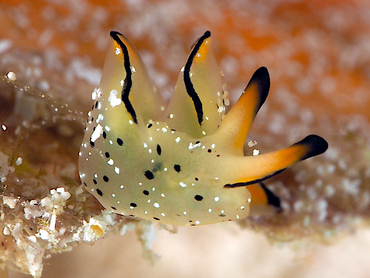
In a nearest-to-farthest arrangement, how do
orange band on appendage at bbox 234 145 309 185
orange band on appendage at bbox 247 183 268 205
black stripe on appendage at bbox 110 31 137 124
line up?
orange band on appendage at bbox 234 145 309 185, black stripe on appendage at bbox 110 31 137 124, orange band on appendage at bbox 247 183 268 205

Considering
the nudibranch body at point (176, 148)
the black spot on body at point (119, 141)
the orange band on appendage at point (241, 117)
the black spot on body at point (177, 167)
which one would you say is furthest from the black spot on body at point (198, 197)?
the black spot on body at point (119, 141)

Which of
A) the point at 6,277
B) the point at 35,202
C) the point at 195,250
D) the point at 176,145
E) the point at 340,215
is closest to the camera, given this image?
the point at 176,145

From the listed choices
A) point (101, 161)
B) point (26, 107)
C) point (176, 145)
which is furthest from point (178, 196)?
point (26, 107)

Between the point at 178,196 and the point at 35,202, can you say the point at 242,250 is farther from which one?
the point at 35,202

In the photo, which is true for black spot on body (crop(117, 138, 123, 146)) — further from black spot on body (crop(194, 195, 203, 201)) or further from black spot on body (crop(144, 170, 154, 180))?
black spot on body (crop(194, 195, 203, 201))

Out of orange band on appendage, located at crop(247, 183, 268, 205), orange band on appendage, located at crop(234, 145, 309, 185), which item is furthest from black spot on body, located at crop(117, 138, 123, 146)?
orange band on appendage, located at crop(247, 183, 268, 205)

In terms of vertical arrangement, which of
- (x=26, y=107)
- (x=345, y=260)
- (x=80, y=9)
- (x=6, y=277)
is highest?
(x=80, y=9)

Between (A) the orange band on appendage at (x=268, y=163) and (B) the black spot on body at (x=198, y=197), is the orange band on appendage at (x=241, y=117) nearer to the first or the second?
(A) the orange band on appendage at (x=268, y=163)

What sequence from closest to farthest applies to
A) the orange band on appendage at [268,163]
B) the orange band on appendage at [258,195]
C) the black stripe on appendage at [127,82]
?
1. the orange band on appendage at [268,163]
2. the black stripe on appendage at [127,82]
3. the orange band on appendage at [258,195]
